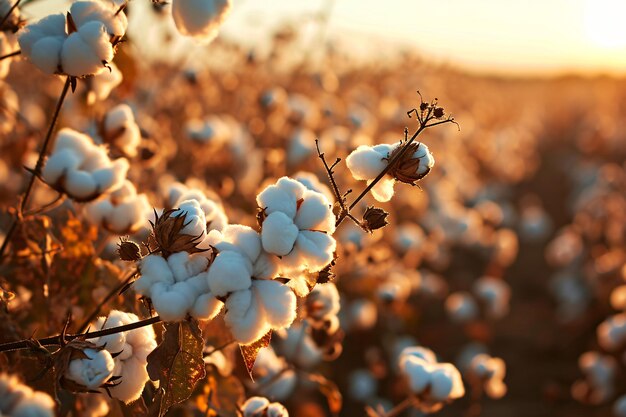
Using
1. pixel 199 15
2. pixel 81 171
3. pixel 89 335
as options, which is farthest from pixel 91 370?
pixel 199 15

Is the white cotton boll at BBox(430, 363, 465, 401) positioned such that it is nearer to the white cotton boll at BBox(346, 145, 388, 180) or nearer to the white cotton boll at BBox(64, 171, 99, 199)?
the white cotton boll at BBox(346, 145, 388, 180)

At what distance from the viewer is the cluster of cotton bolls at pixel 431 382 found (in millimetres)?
1569

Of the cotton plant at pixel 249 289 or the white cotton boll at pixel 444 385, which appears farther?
the white cotton boll at pixel 444 385

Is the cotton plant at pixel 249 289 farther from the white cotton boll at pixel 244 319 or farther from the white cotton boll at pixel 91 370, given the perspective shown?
the white cotton boll at pixel 91 370

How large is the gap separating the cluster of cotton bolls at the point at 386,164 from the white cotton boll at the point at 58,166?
1.62ft

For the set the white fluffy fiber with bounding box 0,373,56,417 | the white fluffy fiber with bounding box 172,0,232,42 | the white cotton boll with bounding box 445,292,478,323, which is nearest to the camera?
the white fluffy fiber with bounding box 0,373,56,417

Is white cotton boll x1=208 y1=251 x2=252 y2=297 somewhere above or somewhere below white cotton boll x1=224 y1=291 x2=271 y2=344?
above

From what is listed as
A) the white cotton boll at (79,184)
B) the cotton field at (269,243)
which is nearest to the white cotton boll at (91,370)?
the cotton field at (269,243)

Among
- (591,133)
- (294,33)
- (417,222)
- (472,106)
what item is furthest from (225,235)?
(472,106)

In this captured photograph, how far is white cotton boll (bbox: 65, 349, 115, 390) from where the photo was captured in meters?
0.94

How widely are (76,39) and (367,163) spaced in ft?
1.59

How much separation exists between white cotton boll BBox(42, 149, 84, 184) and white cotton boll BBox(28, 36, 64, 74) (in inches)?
6.8

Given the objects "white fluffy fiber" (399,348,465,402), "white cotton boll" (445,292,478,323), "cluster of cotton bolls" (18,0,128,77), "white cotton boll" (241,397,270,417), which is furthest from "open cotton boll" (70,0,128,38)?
"white cotton boll" (445,292,478,323)

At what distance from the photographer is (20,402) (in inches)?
33.4
